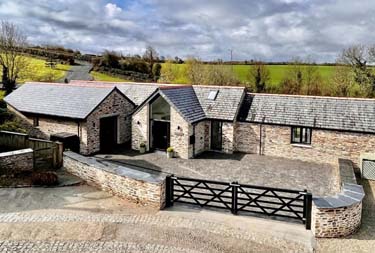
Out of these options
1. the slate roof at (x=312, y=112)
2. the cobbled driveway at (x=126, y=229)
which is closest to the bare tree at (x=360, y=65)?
the slate roof at (x=312, y=112)

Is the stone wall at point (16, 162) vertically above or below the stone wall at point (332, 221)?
above

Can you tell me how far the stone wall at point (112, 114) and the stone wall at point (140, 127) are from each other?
163 cm

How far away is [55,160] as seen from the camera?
63.0 ft

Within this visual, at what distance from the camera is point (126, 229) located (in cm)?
1161

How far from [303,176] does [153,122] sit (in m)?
10.8

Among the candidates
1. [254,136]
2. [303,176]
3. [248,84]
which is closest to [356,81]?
[248,84]

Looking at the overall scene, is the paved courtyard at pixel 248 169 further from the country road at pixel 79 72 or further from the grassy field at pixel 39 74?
the country road at pixel 79 72

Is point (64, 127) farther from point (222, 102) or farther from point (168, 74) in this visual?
point (168, 74)

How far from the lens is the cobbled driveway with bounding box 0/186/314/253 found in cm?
1053

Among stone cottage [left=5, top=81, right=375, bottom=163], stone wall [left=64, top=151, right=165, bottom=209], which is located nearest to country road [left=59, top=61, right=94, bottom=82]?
stone cottage [left=5, top=81, right=375, bottom=163]

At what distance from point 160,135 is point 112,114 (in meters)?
3.98

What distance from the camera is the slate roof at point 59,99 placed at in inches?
930

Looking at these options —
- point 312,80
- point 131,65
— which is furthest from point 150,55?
point 312,80

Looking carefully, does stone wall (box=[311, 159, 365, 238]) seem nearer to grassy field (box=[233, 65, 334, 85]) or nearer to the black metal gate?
the black metal gate
